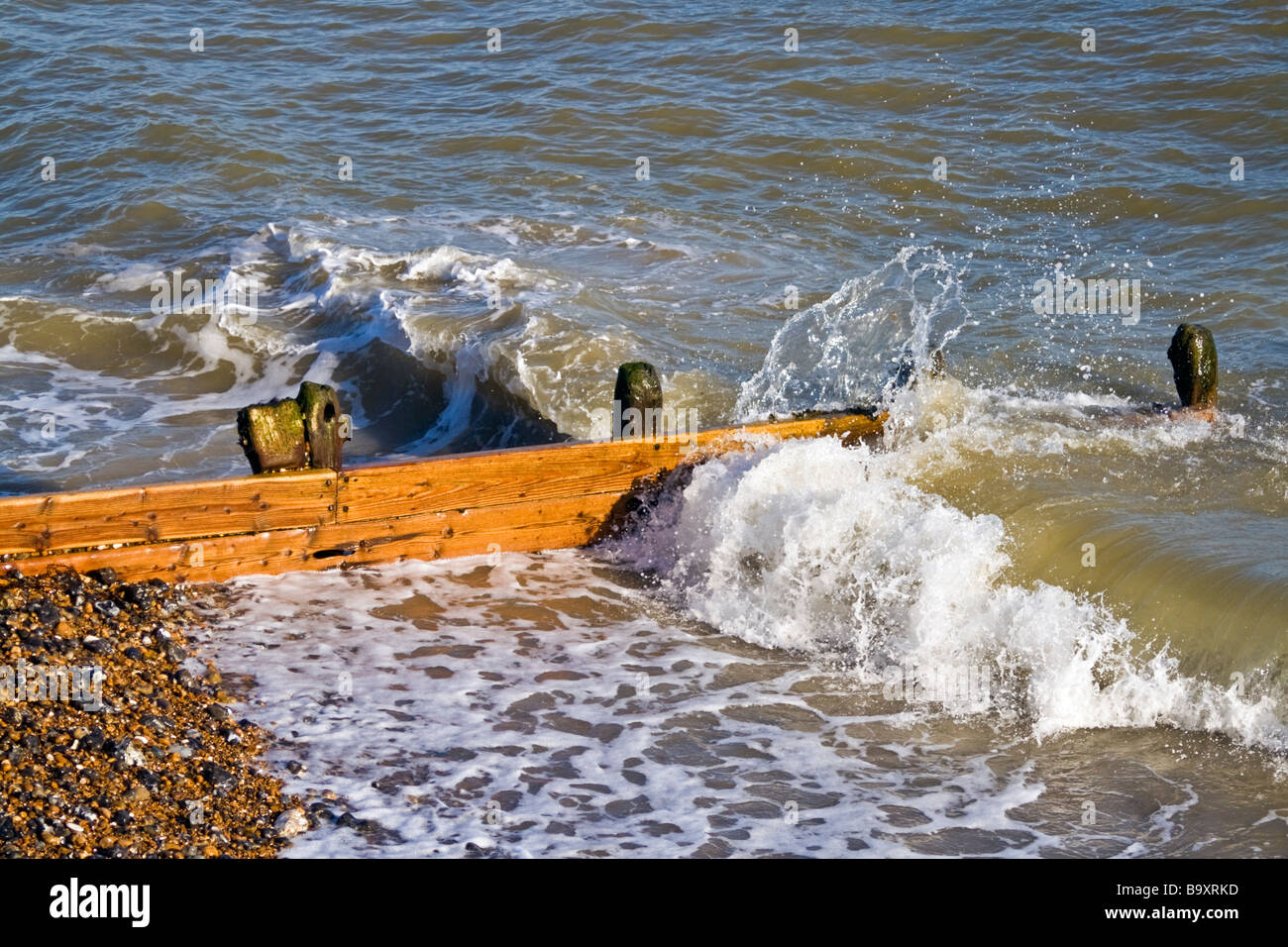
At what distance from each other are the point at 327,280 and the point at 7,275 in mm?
2993

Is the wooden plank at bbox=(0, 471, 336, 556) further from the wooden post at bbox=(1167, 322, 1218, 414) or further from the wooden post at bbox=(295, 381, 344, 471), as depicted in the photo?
the wooden post at bbox=(1167, 322, 1218, 414)

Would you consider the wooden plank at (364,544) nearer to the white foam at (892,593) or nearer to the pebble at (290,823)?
the white foam at (892,593)

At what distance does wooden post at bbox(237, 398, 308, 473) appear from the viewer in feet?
21.7

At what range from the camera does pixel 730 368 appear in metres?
9.59

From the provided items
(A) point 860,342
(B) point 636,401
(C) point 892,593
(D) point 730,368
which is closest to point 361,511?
(B) point 636,401

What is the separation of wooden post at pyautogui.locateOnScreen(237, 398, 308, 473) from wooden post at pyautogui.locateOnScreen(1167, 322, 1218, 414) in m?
4.80

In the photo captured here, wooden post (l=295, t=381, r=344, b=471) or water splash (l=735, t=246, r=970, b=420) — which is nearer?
wooden post (l=295, t=381, r=344, b=471)

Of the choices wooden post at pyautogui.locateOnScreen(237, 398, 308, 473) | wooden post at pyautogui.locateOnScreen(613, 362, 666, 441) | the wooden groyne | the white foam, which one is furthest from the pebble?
Answer: wooden post at pyautogui.locateOnScreen(613, 362, 666, 441)

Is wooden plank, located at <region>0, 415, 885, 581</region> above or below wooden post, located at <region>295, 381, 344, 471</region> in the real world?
below

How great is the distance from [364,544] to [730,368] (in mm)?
3420

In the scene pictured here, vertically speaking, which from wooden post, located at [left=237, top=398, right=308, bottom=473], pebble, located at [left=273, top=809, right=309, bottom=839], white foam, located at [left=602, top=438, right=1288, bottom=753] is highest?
wooden post, located at [left=237, top=398, right=308, bottom=473]

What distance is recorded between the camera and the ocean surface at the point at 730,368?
563cm

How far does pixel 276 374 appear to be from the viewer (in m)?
10.3
